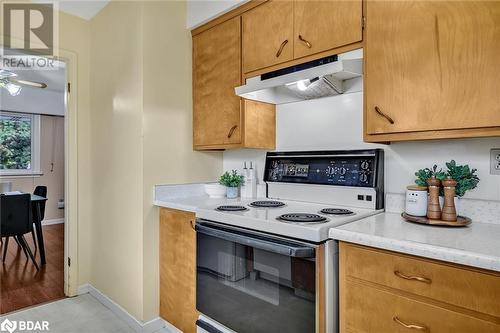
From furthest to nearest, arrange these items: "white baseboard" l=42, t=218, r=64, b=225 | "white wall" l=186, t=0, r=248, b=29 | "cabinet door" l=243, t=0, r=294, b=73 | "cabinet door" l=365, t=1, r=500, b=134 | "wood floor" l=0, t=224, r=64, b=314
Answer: "white baseboard" l=42, t=218, r=64, b=225
"wood floor" l=0, t=224, r=64, b=314
"white wall" l=186, t=0, r=248, b=29
"cabinet door" l=243, t=0, r=294, b=73
"cabinet door" l=365, t=1, r=500, b=134

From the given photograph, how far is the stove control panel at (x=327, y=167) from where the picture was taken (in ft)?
5.35

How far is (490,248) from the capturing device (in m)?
0.93

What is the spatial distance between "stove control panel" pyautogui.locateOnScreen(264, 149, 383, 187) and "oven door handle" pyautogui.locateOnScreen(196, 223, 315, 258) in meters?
0.64

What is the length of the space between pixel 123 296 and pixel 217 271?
1.02 metres

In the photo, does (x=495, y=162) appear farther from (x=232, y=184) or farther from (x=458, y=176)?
(x=232, y=184)

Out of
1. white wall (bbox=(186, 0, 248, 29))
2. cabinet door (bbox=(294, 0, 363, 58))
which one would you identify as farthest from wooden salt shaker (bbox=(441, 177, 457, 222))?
white wall (bbox=(186, 0, 248, 29))

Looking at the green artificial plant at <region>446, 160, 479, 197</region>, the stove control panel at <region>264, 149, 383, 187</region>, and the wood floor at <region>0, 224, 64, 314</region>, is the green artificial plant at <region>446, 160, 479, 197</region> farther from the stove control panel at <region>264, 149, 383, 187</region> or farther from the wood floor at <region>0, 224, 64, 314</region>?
the wood floor at <region>0, 224, 64, 314</region>

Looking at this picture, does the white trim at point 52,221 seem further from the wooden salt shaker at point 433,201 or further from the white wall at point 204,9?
the wooden salt shaker at point 433,201

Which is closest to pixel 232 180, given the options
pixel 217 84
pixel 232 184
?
pixel 232 184

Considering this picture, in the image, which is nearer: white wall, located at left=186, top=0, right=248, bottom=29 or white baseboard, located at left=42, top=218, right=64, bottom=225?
white wall, located at left=186, top=0, right=248, bottom=29

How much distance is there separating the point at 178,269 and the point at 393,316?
133 cm

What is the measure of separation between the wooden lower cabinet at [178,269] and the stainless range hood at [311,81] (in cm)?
90

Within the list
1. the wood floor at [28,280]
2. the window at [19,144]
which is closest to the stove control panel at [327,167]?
the wood floor at [28,280]

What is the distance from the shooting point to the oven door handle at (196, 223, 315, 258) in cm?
119
